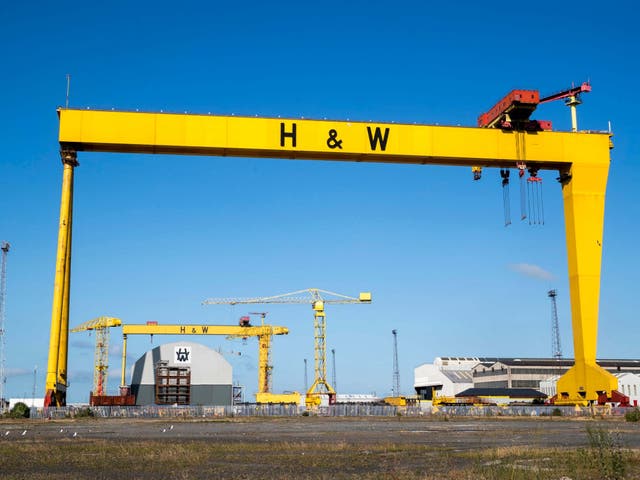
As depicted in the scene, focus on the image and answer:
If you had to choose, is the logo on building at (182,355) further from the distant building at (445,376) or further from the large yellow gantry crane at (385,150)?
the distant building at (445,376)

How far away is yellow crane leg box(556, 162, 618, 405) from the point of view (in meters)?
31.5

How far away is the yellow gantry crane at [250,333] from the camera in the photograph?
73500 mm

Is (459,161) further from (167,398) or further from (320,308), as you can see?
(320,308)

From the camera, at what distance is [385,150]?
1240 inches

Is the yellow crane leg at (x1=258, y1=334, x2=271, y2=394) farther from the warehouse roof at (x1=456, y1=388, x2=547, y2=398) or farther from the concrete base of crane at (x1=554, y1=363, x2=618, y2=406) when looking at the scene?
the concrete base of crane at (x1=554, y1=363, x2=618, y2=406)

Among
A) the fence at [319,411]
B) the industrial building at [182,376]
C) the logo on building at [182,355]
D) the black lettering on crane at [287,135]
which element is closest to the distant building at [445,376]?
the industrial building at [182,376]

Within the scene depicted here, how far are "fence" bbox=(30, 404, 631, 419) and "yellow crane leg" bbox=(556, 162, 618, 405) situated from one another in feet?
3.56

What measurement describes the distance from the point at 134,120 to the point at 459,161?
14.5 m

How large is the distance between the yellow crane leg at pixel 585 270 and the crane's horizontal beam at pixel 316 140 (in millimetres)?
1161

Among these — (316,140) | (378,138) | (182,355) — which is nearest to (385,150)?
(378,138)

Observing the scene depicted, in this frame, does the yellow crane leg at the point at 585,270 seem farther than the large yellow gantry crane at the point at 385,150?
Yes

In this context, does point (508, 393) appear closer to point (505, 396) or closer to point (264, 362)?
point (505, 396)

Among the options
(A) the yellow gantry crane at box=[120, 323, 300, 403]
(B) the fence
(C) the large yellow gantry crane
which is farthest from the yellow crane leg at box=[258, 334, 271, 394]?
(C) the large yellow gantry crane

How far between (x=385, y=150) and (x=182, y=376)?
27917 mm
